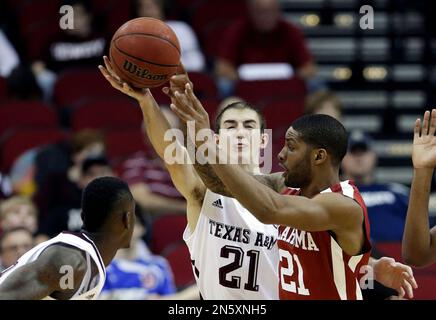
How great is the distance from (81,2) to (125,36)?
4813 millimetres

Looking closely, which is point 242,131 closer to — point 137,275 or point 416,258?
point 416,258

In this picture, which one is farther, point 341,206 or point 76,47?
point 76,47

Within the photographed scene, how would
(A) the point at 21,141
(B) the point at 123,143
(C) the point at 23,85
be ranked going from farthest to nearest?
(C) the point at 23,85
(B) the point at 123,143
(A) the point at 21,141

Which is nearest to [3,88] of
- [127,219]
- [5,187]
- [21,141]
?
[21,141]

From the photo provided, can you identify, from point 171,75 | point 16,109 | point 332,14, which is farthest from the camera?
point 332,14

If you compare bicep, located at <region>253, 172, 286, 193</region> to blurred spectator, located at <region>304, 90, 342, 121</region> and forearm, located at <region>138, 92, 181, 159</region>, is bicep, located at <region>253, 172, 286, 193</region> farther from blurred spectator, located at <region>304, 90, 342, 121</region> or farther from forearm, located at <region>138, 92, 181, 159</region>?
blurred spectator, located at <region>304, 90, 342, 121</region>

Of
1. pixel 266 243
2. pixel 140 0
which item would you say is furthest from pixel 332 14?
pixel 266 243

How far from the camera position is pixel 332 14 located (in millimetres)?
10945

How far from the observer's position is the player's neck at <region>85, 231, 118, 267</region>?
477cm

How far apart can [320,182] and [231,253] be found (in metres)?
0.81

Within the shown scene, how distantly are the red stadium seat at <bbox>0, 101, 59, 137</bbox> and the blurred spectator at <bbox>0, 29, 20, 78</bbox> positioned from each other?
70 cm

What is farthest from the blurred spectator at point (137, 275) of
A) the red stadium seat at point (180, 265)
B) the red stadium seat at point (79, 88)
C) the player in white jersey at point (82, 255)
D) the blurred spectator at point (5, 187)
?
the player in white jersey at point (82, 255)

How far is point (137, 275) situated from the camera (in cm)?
732

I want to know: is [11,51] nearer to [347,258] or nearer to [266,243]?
[266,243]
